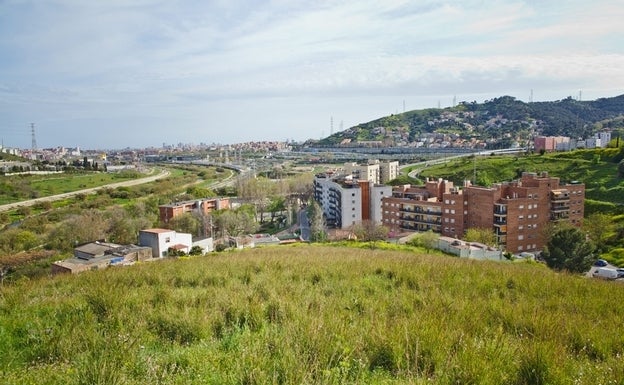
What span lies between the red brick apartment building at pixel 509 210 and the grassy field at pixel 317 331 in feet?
87.4

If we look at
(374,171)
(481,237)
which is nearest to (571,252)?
(481,237)

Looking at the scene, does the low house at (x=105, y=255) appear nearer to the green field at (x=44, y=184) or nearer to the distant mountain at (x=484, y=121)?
the green field at (x=44, y=184)

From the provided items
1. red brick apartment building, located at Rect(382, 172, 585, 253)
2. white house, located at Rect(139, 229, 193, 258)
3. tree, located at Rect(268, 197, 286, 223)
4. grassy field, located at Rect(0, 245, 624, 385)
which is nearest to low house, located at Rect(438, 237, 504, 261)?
red brick apartment building, located at Rect(382, 172, 585, 253)

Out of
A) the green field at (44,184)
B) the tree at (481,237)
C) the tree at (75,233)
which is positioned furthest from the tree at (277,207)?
the green field at (44,184)

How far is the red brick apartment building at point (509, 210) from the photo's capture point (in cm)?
3130

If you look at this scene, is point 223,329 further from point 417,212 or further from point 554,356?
point 417,212

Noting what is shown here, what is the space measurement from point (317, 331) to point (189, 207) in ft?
150

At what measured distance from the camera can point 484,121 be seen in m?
167

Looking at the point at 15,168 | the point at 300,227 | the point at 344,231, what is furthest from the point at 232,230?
the point at 15,168

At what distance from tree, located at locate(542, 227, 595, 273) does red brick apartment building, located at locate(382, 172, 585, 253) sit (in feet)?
28.6

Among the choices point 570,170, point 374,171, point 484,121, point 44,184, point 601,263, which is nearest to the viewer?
point 601,263

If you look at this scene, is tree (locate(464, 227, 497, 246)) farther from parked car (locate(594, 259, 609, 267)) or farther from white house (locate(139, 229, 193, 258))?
white house (locate(139, 229, 193, 258))

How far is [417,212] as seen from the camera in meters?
35.5

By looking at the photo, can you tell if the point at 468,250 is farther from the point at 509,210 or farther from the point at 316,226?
the point at 316,226
